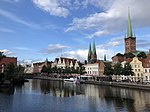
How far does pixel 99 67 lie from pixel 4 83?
7329 centimetres

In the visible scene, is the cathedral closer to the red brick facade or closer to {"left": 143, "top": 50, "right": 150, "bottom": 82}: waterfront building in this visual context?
the red brick facade

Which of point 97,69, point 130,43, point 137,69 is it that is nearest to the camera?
point 137,69

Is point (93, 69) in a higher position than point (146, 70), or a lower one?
higher

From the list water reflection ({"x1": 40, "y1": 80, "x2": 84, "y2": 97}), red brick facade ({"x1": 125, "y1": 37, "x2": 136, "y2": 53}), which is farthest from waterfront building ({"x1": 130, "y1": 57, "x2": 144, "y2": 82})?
red brick facade ({"x1": 125, "y1": 37, "x2": 136, "y2": 53})

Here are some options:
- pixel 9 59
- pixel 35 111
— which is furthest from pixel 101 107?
pixel 9 59

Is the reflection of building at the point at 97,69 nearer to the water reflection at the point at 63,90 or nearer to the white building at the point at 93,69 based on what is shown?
the white building at the point at 93,69

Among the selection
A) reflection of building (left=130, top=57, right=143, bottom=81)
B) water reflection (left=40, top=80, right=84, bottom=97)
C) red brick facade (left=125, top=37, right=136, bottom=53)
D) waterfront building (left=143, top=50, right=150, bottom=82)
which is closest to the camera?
water reflection (left=40, top=80, right=84, bottom=97)

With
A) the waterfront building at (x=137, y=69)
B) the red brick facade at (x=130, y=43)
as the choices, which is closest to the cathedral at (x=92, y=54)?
the red brick facade at (x=130, y=43)

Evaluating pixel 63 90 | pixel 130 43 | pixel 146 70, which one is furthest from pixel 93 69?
pixel 63 90

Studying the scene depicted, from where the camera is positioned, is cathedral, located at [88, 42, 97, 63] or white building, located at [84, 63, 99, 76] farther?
cathedral, located at [88, 42, 97, 63]

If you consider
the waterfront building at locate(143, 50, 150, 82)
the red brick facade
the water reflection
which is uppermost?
the red brick facade

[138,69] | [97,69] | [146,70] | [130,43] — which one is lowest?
[146,70]

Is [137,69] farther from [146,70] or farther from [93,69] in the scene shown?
[93,69]

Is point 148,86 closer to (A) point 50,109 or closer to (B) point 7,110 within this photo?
(A) point 50,109
